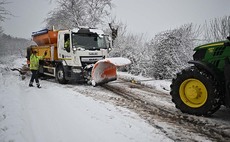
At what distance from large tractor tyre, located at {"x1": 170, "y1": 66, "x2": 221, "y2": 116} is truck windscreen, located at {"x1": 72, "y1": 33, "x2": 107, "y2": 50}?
5.58 meters

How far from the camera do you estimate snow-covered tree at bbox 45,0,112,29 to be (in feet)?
83.7

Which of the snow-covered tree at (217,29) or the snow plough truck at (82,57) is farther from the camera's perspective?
the snow-covered tree at (217,29)

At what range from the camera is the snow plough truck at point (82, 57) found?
30.9 feet

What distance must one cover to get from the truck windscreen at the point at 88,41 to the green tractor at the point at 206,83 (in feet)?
18.4

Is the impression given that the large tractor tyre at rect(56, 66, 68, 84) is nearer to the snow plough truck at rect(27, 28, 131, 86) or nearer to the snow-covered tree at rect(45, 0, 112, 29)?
the snow plough truck at rect(27, 28, 131, 86)

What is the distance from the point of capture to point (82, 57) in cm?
984

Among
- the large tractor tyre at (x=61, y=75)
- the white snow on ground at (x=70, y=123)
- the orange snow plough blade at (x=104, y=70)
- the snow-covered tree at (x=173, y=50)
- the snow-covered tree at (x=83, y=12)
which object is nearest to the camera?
the white snow on ground at (x=70, y=123)

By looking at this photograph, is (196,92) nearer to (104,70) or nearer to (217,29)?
(104,70)

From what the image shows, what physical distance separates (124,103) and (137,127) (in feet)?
6.91

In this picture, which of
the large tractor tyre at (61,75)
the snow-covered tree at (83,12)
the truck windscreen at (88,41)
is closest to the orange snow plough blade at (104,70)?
the truck windscreen at (88,41)

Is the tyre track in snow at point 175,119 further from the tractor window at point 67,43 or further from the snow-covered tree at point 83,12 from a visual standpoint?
the snow-covered tree at point 83,12

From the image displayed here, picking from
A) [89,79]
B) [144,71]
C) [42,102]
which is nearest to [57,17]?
[144,71]

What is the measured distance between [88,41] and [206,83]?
6584 millimetres

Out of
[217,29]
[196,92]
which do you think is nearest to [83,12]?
[217,29]
